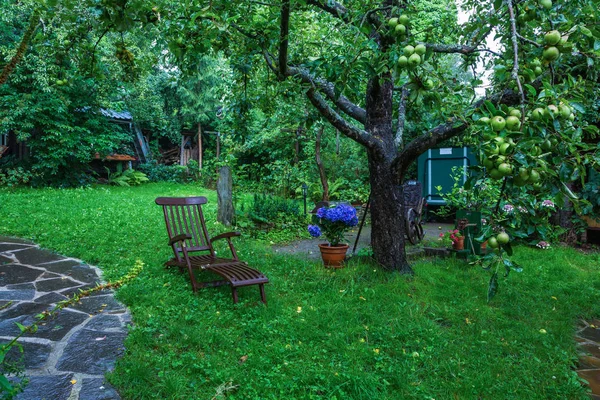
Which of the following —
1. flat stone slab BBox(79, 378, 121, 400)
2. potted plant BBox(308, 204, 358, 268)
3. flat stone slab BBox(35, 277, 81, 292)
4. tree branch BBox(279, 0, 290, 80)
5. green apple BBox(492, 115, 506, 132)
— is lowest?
flat stone slab BBox(79, 378, 121, 400)

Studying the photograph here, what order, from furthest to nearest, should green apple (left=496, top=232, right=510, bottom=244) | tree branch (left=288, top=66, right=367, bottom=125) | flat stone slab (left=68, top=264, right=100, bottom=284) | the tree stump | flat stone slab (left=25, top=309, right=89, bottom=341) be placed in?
1. the tree stump
2. flat stone slab (left=68, top=264, right=100, bottom=284)
3. tree branch (left=288, top=66, right=367, bottom=125)
4. flat stone slab (left=25, top=309, right=89, bottom=341)
5. green apple (left=496, top=232, right=510, bottom=244)

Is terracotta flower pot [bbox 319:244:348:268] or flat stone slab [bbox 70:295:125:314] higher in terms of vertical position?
terracotta flower pot [bbox 319:244:348:268]

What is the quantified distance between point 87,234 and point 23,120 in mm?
6439

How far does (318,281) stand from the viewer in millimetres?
4652

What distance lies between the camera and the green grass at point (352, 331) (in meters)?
2.68

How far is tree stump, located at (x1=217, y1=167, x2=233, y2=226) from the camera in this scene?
727cm

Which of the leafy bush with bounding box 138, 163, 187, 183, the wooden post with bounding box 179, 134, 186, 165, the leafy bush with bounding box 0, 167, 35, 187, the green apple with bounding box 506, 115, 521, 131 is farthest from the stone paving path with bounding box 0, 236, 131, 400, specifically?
the wooden post with bounding box 179, 134, 186, 165

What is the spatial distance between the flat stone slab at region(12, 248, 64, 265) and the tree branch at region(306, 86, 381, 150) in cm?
376

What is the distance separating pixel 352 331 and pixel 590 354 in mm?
1850

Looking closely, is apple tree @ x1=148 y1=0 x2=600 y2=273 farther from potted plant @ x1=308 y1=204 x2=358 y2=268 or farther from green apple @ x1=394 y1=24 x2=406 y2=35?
potted plant @ x1=308 y1=204 x2=358 y2=268

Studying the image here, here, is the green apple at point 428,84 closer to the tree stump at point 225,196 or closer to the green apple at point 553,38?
the green apple at point 553,38

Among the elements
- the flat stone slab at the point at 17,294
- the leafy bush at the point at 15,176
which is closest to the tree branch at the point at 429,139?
the flat stone slab at the point at 17,294

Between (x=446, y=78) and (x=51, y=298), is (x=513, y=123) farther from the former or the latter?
(x=51, y=298)

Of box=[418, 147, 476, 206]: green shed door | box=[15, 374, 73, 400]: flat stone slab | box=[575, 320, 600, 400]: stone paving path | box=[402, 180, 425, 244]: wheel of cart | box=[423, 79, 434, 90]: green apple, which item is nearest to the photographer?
box=[423, 79, 434, 90]: green apple
